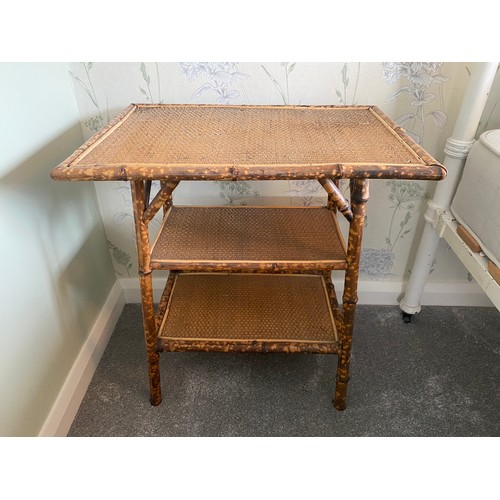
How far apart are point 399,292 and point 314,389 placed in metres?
0.52

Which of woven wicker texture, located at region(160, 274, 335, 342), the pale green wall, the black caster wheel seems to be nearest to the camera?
the pale green wall

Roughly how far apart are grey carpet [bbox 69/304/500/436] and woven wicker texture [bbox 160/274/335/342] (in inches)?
8.5

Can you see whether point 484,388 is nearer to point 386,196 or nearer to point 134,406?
point 386,196

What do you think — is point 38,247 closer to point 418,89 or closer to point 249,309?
point 249,309

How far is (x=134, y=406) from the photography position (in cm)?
119

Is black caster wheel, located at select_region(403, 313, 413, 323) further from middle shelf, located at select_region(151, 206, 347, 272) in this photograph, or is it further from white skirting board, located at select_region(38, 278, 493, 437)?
middle shelf, located at select_region(151, 206, 347, 272)

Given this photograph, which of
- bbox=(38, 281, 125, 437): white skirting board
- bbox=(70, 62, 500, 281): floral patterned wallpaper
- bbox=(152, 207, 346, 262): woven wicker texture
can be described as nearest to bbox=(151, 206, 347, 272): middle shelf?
bbox=(152, 207, 346, 262): woven wicker texture

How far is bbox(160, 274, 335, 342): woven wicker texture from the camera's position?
3.66 ft

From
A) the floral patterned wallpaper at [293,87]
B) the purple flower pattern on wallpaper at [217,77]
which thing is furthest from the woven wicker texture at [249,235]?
the purple flower pattern on wallpaper at [217,77]

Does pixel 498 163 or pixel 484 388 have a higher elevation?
pixel 498 163

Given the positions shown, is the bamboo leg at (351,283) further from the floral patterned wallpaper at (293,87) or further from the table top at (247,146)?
the floral patterned wallpaper at (293,87)

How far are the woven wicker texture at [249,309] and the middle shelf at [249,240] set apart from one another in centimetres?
21

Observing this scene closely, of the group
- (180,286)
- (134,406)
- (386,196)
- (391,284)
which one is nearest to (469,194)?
(386,196)

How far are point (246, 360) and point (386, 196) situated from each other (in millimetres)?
679
